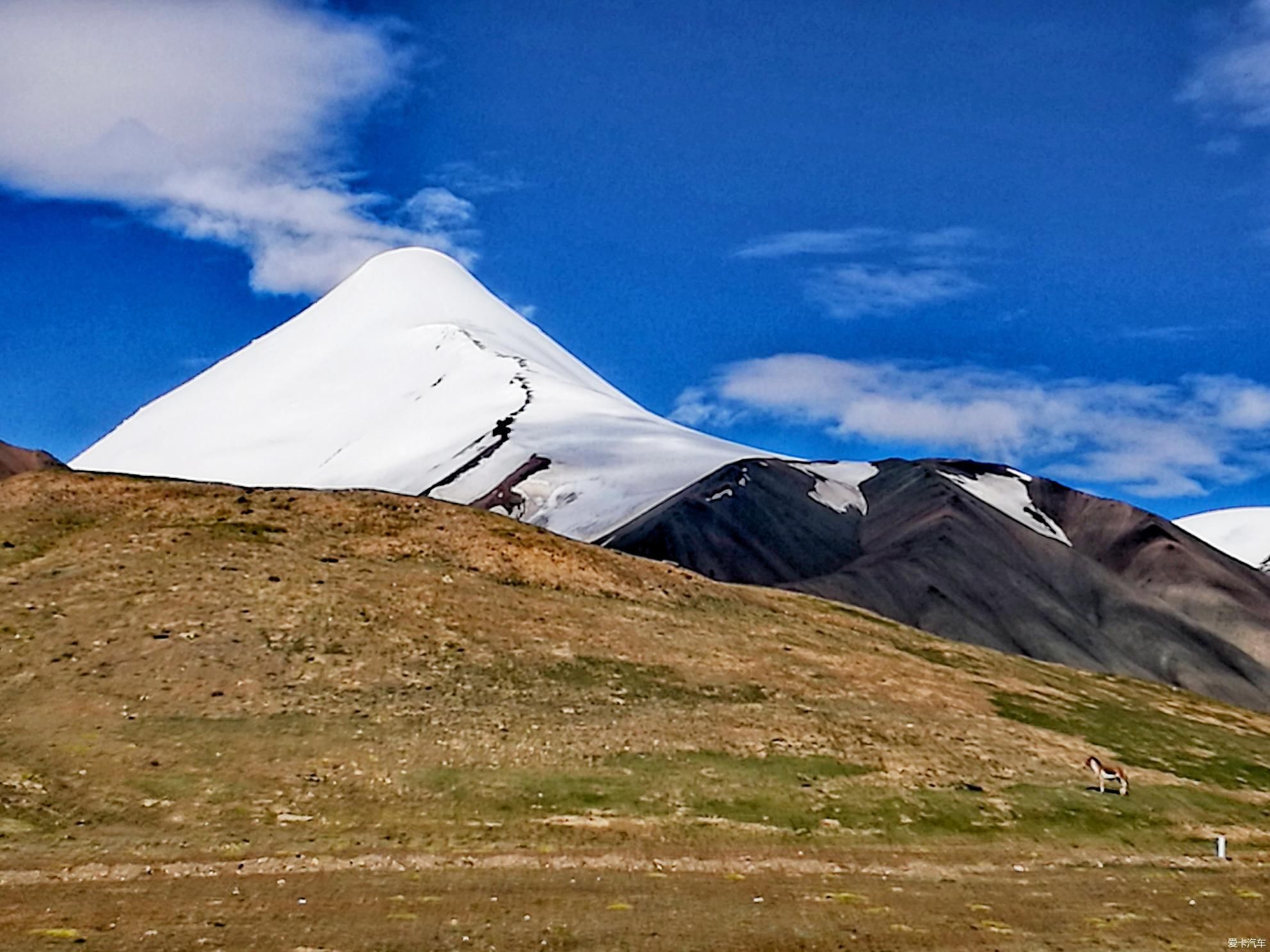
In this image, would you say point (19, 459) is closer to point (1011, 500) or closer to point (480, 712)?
point (1011, 500)

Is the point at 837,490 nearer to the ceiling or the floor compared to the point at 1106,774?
nearer to the ceiling

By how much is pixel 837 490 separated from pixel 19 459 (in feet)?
335

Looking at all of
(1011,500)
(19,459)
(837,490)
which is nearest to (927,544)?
(837,490)

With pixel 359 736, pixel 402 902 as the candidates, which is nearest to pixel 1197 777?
pixel 359 736

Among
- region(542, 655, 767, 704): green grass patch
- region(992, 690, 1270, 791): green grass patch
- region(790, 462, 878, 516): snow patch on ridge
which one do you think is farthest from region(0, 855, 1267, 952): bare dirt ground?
region(790, 462, 878, 516): snow patch on ridge

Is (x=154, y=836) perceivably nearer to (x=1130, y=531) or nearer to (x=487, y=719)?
(x=487, y=719)

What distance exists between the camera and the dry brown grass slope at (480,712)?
3256 cm

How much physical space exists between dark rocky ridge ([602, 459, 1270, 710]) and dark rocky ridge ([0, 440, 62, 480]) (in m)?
75.7

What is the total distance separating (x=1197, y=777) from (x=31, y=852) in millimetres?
33125

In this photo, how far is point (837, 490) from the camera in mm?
188500

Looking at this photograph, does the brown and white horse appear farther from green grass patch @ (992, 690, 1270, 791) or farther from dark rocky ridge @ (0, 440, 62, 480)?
dark rocky ridge @ (0, 440, 62, 480)

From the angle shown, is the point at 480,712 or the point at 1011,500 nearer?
the point at 480,712

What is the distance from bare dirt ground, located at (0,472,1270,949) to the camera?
25.9 m

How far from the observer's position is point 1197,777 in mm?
44406
